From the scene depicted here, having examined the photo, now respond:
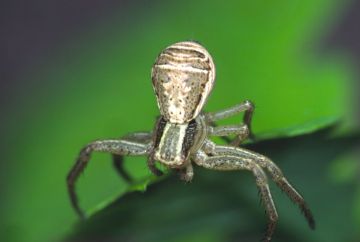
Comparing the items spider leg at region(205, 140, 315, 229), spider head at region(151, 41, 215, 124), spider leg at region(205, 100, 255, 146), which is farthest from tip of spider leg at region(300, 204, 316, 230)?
spider head at region(151, 41, 215, 124)

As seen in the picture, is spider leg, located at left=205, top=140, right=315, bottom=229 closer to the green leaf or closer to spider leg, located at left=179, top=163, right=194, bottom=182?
the green leaf

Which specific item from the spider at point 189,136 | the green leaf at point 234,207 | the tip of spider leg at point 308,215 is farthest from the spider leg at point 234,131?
the tip of spider leg at point 308,215

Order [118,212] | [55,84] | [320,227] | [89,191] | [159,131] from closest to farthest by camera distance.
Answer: [118,212] < [320,227] < [89,191] < [159,131] < [55,84]

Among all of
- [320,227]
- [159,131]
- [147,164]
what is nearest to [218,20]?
[159,131]

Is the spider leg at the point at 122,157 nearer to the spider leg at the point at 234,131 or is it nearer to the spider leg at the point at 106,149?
the spider leg at the point at 106,149

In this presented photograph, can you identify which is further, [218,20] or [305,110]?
[218,20]

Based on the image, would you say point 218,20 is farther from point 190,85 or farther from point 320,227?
point 320,227

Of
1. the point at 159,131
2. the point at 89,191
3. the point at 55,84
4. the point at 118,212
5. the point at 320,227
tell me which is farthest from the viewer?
the point at 55,84

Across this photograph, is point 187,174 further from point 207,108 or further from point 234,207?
point 207,108
